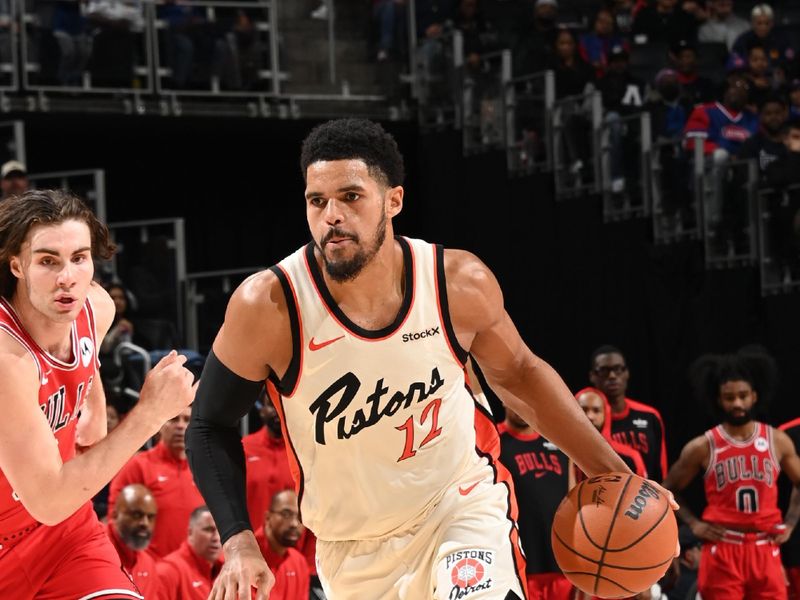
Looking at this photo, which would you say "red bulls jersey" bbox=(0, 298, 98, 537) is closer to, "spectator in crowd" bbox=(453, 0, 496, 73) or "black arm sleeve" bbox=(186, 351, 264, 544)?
"black arm sleeve" bbox=(186, 351, 264, 544)

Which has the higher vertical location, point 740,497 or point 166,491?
point 166,491

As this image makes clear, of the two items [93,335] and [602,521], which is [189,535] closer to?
[93,335]

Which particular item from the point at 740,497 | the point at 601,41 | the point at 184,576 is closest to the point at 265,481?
Answer: the point at 184,576

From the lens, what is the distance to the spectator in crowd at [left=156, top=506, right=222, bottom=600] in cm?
775

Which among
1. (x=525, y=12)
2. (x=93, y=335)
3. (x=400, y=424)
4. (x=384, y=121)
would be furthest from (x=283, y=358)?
(x=525, y=12)

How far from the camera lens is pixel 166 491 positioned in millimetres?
8789

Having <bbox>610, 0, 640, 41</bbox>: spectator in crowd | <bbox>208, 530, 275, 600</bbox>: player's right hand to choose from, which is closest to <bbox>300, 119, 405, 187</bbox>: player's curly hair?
<bbox>208, 530, 275, 600</bbox>: player's right hand

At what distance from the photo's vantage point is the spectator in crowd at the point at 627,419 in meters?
9.62

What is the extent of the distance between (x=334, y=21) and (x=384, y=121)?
114 centimetres

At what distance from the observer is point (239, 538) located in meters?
4.22

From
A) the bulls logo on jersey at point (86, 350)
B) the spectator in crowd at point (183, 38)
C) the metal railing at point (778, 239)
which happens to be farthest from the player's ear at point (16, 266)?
the spectator in crowd at point (183, 38)

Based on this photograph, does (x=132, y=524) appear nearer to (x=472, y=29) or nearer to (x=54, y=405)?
(x=54, y=405)

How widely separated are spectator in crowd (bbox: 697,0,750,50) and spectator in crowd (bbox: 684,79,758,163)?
1676mm

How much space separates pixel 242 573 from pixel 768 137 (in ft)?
32.6
